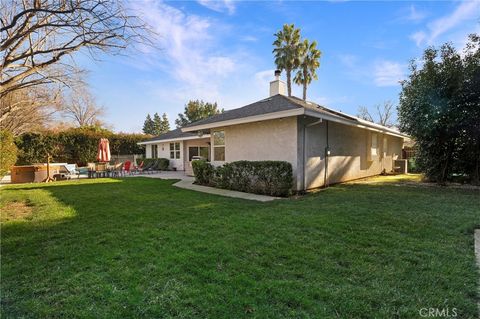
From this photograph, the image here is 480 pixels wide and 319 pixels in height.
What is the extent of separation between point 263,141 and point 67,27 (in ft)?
23.5

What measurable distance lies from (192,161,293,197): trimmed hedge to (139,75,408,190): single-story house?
82 centimetres

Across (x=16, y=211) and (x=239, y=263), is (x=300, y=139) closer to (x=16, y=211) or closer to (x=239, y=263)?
(x=239, y=263)

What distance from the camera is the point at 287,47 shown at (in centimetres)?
2566

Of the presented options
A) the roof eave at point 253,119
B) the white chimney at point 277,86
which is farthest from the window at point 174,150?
the white chimney at point 277,86

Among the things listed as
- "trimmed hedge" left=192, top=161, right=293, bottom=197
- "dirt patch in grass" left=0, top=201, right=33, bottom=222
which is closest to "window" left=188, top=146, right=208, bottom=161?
"trimmed hedge" left=192, top=161, right=293, bottom=197

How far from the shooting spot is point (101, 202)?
764 centimetres

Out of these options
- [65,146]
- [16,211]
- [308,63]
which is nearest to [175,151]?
[65,146]

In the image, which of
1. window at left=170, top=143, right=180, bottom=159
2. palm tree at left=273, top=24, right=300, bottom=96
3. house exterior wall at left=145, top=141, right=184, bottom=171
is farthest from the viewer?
palm tree at left=273, top=24, right=300, bottom=96

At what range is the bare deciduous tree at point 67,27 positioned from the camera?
14.9 ft

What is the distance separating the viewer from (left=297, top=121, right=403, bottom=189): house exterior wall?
1001cm

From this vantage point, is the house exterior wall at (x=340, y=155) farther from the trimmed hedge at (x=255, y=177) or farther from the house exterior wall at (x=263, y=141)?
the trimmed hedge at (x=255, y=177)

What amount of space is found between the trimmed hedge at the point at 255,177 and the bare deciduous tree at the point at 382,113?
122ft

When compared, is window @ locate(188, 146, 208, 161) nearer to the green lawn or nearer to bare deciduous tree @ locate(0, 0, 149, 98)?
the green lawn

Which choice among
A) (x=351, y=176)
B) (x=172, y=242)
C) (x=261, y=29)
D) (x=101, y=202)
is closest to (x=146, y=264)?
(x=172, y=242)
